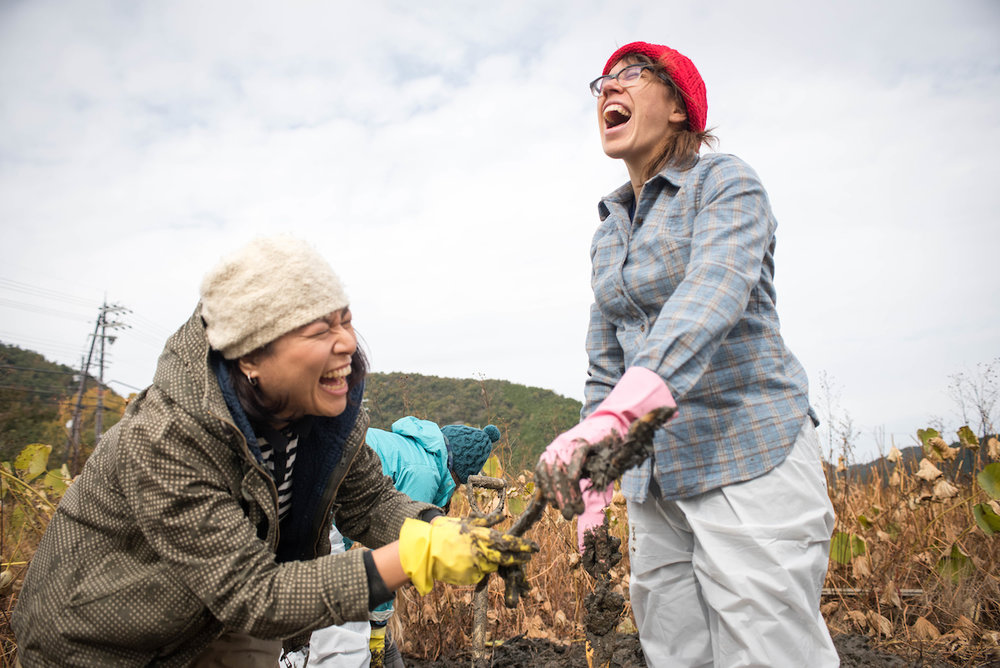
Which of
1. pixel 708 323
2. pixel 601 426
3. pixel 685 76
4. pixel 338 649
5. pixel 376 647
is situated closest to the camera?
pixel 601 426

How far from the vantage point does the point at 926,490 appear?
360 cm

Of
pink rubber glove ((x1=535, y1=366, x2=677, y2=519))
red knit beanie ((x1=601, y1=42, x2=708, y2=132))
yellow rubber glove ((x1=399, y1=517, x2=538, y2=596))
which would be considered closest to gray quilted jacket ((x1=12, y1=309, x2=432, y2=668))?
yellow rubber glove ((x1=399, y1=517, x2=538, y2=596))

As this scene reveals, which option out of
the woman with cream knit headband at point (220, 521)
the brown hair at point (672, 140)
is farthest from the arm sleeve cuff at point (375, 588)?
the brown hair at point (672, 140)

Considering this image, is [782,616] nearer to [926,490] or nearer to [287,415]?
[287,415]

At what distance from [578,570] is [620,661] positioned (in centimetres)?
84

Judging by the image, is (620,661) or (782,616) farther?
(620,661)

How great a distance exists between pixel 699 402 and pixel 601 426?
49 cm

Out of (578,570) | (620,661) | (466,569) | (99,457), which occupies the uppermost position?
(99,457)

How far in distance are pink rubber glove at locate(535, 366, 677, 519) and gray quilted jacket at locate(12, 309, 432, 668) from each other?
443 millimetres

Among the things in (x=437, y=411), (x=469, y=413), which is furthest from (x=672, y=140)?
(x=469, y=413)

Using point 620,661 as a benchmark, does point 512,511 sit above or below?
above

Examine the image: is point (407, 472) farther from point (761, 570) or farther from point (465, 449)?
point (761, 570)

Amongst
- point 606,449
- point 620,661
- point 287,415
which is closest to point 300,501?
point 287,415

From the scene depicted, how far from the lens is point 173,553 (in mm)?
1285
